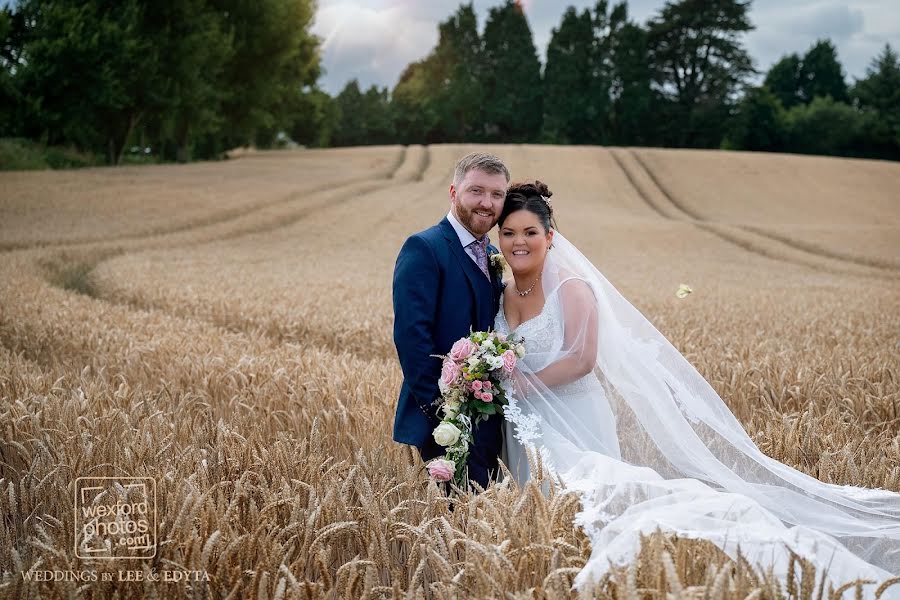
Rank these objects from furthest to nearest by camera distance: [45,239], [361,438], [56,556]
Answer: [45,239]
[361,438]
[56,556]

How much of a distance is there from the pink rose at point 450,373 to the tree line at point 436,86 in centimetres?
3469

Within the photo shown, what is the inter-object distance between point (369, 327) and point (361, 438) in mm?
4336

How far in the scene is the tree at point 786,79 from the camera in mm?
81750

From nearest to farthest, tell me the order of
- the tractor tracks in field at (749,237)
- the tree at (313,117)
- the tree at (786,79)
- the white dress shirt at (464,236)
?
1. the white dress shirt at (464,236)
2. the tractor tracks in field at (749,237)
3. the tree at (313,117)
4. the tree at (786,79)

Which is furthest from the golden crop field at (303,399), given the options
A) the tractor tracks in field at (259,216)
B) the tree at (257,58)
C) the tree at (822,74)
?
the tree at (822,74)

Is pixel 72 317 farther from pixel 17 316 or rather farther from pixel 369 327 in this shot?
pixel 369 327

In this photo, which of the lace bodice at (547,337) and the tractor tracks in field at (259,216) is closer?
the lace bodice at (547,337)

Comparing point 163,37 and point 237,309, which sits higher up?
point 163,37

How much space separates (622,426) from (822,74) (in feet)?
327

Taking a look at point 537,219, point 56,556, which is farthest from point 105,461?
point 537,219

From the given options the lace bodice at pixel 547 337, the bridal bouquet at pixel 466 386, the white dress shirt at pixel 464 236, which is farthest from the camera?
the white dress shirt at pixel 464 236

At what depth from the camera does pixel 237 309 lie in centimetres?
925

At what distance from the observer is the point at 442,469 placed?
2.60 m

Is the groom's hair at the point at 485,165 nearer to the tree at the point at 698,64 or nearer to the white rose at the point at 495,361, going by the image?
the white rose at the point at 495,361
